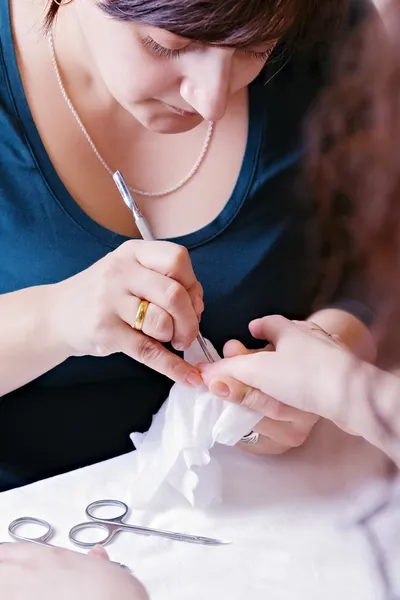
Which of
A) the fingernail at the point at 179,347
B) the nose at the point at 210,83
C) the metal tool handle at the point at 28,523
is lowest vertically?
A: the metal tool handle at the point at 28,523

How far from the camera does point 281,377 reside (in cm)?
33

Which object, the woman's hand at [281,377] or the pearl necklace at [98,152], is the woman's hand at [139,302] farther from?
the pearl necklace at [98,152]

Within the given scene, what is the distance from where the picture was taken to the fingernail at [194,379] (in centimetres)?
43

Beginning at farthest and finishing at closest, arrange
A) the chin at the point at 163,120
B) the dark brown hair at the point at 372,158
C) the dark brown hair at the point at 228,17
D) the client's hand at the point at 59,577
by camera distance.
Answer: the chin at the point at 163,120, the dark brown hair at the point at 228,17, the client's hand at the point at 59,577, the dark brown hair at the point at 372,158

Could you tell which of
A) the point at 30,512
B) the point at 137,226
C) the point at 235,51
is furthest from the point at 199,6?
the point at 30,512

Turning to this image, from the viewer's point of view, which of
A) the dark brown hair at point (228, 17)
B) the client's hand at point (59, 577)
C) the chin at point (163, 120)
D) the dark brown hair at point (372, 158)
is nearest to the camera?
the dark brown hair at point (372, 158)


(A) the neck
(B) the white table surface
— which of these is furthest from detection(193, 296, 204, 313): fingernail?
(A) the neck

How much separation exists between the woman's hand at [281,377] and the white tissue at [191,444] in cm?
2

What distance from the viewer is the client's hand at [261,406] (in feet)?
1.24

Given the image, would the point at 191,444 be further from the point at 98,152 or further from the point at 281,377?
the point at 98,152

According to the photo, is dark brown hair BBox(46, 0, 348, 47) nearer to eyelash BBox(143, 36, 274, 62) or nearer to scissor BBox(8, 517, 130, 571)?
eyelash BBox(143, 36, 274, 62)

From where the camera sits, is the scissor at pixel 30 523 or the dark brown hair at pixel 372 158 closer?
the dark brown hair at pixel 372 158

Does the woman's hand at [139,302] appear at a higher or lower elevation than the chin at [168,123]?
lower

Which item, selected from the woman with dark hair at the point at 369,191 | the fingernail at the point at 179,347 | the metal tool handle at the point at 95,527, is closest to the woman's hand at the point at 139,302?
the fingernail at the point at 179,347
